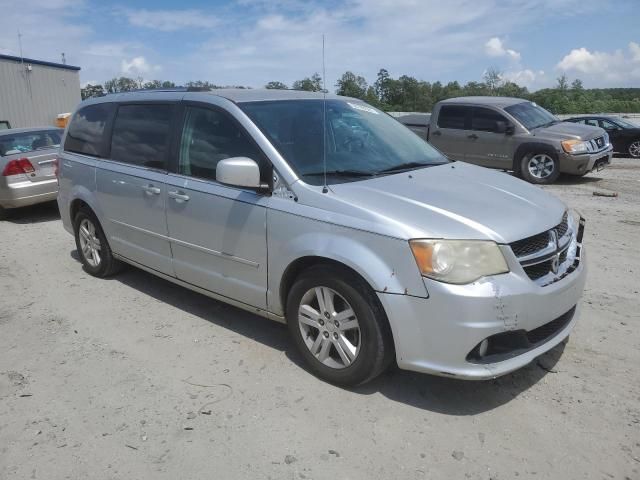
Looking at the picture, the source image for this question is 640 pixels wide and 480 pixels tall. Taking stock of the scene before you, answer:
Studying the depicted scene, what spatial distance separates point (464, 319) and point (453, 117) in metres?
10.1

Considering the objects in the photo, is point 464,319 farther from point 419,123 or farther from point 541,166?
point 419,123

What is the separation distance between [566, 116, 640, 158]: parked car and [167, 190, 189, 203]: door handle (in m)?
Answer: 15.4

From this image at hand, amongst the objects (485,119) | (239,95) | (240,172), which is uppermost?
(239,95)

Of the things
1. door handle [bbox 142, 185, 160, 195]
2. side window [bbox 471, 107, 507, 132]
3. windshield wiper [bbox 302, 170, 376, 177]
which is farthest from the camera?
side window [bbox 471, 107, 507, 132]

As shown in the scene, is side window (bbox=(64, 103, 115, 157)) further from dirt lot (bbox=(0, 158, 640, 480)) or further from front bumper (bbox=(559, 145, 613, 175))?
front bumper (bbox=(559, 145, 613, 175))

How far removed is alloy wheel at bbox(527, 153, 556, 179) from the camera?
1094 cm

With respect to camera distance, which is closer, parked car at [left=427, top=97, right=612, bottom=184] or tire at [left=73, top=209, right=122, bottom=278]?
tire at [left=73, top=209, right=122, bottom=278]

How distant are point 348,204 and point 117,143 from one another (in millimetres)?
2845

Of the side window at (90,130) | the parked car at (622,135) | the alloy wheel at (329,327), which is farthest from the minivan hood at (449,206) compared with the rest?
the parked car at (622,135)

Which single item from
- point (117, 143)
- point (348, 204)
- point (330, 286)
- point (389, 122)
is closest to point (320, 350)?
point (330, 286)

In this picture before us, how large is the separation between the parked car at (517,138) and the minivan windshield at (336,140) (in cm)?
683

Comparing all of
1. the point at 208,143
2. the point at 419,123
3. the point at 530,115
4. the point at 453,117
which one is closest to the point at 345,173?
the point at 208,143

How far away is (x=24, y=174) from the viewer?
28.2 ft

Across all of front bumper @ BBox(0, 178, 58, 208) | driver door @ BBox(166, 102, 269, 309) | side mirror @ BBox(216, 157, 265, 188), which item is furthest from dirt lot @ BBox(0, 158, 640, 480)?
front bumper @ BBox(0, 178, 58, 208)
